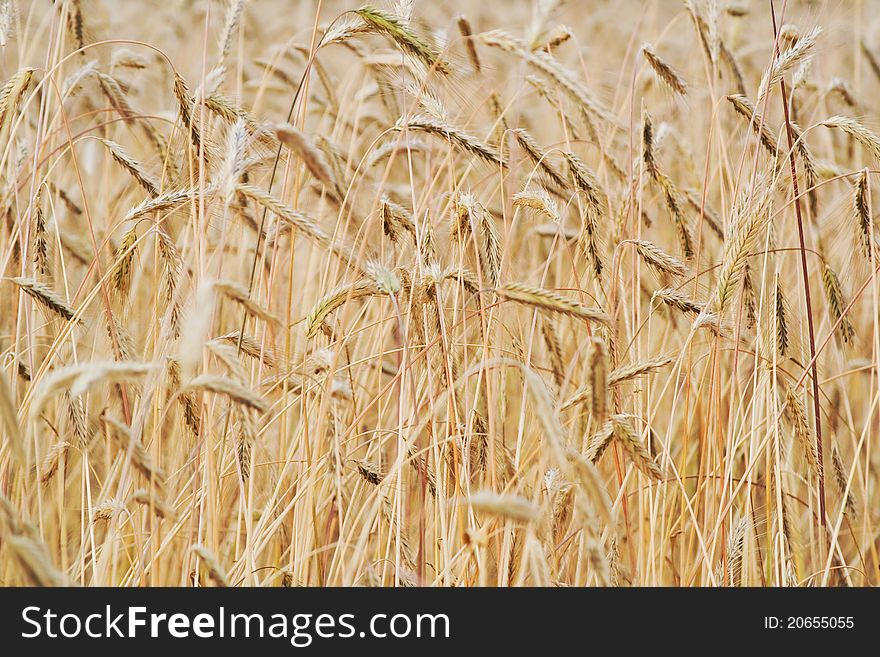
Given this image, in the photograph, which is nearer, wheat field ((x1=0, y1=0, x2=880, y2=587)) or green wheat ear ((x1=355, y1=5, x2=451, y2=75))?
wheat field ((x1=0, y1=0, x2=880, y2=587))

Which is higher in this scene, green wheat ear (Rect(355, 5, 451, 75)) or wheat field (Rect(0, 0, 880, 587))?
green wheat ear (Rect(355, 5, 451, 75))

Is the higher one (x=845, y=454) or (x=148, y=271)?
(x=148, y=271)

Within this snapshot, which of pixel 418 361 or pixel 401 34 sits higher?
pixel 401 34

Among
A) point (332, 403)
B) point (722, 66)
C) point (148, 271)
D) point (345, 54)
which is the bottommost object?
point (332, 403)

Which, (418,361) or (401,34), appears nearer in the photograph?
(401,34)

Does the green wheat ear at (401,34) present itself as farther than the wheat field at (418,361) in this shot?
Yes

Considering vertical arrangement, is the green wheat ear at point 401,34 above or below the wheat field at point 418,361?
above

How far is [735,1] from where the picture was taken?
230cm
